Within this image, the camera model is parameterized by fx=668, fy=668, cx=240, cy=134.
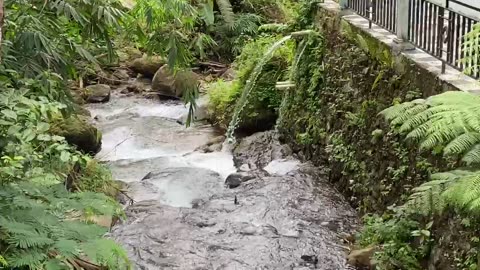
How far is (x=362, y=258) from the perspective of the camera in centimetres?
680

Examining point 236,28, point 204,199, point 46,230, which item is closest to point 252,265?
point 204,199

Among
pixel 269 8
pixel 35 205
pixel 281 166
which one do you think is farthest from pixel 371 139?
pixel 269 8

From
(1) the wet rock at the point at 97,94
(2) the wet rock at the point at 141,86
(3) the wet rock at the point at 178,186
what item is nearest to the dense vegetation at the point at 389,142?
(3) the wet rock at the point at 178,186

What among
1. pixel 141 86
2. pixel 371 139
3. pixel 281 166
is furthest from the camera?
pixel 141 86

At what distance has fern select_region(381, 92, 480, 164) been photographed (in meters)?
4.51

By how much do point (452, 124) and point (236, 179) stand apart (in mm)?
5433

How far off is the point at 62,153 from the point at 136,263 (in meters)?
2.45

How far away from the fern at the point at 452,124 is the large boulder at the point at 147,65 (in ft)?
39.7

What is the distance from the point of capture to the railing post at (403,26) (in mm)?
7771

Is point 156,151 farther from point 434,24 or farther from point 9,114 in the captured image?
point 9,114

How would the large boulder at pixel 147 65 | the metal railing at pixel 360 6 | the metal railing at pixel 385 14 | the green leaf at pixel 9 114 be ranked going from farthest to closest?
1. the large boulder at pixel 147 65
2. the metal railing at pixel 360 6
3. the metal railing at pixel 385 14
4. the green leaf at pixel 9 114

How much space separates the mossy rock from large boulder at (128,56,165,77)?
17.4 ft

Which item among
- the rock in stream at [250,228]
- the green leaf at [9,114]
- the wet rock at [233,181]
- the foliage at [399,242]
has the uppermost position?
the green leaf at [9,114]

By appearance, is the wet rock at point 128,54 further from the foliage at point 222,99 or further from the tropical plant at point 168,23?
the tropical plant at point 168,23
